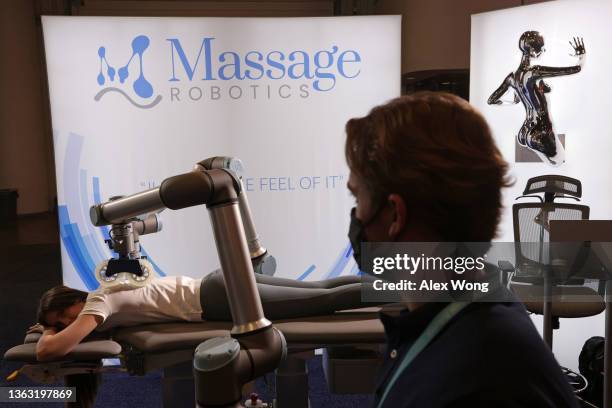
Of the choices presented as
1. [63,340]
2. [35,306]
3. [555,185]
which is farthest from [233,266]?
[35,306]

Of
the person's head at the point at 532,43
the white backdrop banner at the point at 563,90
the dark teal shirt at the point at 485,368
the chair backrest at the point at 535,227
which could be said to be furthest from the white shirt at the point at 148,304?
the person's head at the point at 532,43

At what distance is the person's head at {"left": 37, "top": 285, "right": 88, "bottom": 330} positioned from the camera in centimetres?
180

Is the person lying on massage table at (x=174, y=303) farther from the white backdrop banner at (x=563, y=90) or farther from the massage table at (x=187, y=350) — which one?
the white backdrop banner at (x=563, y=90)

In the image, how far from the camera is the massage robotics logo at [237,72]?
281cm

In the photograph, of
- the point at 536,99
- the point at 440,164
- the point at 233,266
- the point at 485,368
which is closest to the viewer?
the point at 485,368

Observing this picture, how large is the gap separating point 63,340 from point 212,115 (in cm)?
158

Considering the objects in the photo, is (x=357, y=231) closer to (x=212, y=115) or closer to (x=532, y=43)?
(x=212, y=115)

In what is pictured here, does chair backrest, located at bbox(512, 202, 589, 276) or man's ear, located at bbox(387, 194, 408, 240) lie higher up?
man's ear, located at bbox(387, 194, 408, 240)

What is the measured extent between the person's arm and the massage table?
25 millimetres

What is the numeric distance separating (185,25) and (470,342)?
2549 millimetres

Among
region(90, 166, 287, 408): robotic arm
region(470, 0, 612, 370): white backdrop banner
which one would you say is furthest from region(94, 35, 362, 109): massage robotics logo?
region(90, 166, 287, 408): robotic arm

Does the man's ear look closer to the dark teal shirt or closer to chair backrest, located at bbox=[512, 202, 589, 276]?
the dark teal shirt

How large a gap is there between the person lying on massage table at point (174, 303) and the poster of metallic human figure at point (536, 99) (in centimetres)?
149

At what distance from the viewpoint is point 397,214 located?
743 mm
